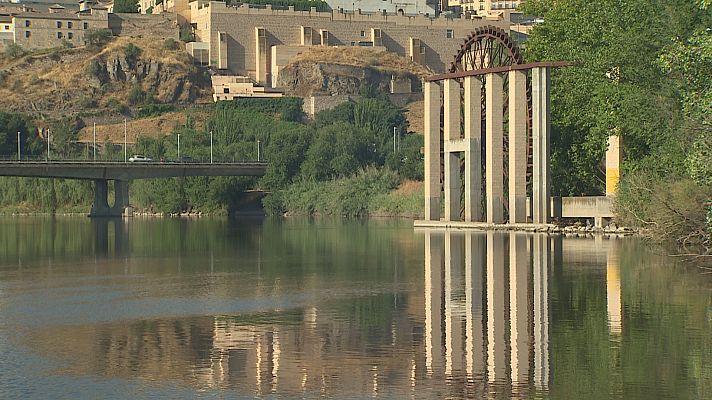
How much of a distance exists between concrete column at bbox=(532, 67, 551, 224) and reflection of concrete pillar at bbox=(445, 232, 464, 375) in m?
12.4

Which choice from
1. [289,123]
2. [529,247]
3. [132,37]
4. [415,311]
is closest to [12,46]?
[132,37]

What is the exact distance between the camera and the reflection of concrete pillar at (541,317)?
22234 mm

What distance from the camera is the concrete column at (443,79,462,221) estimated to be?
236ft

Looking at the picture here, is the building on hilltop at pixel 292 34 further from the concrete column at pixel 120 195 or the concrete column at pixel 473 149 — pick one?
the concrete column at pixel 473 149

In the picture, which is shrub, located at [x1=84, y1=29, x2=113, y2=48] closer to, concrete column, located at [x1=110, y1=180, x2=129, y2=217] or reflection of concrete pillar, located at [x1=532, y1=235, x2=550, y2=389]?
concrete column, located at [x1=110, y1=180, x2=129, y2=217]

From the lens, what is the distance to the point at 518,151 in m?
66.4

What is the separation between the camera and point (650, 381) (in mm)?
21656

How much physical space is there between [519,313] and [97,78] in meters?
148

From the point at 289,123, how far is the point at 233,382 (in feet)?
405

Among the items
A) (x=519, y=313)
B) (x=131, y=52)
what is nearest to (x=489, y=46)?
(x=519, y=313)

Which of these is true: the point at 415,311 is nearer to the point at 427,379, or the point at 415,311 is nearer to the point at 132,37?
the point at 427,379

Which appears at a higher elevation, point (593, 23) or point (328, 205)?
point (593, 23)

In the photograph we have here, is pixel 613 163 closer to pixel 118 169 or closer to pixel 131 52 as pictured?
pixel 118 169

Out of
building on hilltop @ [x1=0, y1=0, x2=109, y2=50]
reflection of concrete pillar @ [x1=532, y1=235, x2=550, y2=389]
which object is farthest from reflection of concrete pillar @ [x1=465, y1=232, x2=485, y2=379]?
building on hilltop @ [x1=0, y1=0, x2=109, y2=50]
